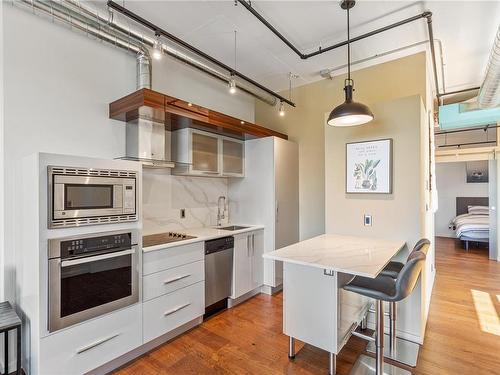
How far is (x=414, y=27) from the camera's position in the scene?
111 inches

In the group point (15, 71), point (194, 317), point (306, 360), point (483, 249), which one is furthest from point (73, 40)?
point (483, 249)

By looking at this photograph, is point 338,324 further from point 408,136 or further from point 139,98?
point 139,98

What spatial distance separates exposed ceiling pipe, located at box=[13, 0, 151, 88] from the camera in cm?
221

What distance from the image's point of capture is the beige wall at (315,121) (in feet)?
11.9

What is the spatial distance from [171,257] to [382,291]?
182 cm

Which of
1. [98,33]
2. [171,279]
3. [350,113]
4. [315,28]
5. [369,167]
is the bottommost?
[171,279]

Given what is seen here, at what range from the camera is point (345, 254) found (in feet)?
7.28

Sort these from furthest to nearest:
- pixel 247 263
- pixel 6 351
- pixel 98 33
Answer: pixel 247 263 < pixel 98 33 < pixel 6 351

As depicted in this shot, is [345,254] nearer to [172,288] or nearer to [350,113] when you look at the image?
[350,113]

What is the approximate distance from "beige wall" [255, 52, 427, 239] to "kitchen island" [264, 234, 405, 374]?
1.72m

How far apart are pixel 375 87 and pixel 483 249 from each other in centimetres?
584

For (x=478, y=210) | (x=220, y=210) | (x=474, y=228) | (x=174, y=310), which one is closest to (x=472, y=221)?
(x=474, y=228)

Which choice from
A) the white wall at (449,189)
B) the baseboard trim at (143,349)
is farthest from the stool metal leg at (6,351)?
the white wall at (449,189)

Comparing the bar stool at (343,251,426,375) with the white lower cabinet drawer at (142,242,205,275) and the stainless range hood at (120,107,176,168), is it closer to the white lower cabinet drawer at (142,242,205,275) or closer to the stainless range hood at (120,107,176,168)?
the white lower cabinet drawer at (142,242,205,275)
